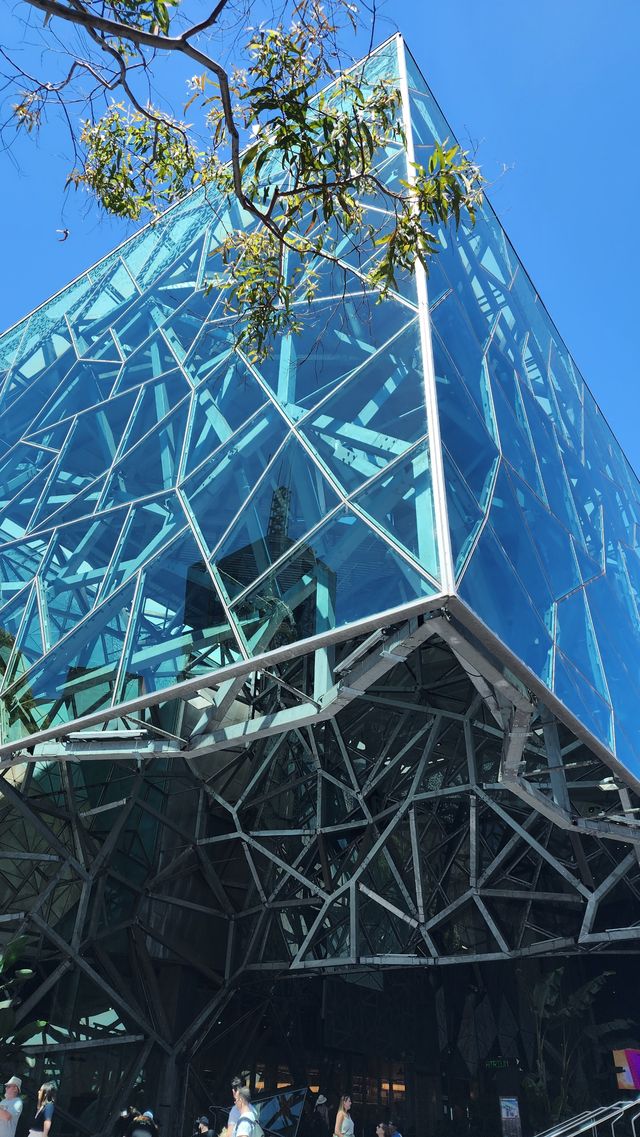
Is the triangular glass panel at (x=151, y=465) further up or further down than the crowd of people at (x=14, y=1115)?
further up

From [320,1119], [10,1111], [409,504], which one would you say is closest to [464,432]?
[409,504]

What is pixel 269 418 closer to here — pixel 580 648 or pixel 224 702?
pixel 224 702

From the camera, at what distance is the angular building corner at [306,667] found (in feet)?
28.9

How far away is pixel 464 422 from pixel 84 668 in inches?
216

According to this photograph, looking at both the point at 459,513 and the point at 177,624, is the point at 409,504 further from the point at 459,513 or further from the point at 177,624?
the point at 177,624

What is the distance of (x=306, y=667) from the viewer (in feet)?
44.2

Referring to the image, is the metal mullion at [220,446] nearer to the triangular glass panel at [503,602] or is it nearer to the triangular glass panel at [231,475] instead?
the triangular glass panel at [231,475]

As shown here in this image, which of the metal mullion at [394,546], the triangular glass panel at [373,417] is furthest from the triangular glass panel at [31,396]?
the metal mullion at [394,546]

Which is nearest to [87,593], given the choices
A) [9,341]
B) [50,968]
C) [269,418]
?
[269,418]

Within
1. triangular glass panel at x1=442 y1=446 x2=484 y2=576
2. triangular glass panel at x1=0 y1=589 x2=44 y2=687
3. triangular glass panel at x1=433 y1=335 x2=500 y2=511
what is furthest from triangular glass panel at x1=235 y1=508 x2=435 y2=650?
triangular glass panel at x1=0 y1=589 x2=44 y2=687

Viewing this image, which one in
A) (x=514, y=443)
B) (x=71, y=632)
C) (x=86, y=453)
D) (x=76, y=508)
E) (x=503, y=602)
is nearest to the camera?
(x=503, y=602)

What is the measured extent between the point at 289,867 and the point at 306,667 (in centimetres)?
478

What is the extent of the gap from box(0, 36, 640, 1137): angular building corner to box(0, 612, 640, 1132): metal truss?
68 millimetres

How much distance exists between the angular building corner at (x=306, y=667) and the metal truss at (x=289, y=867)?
68 mm
